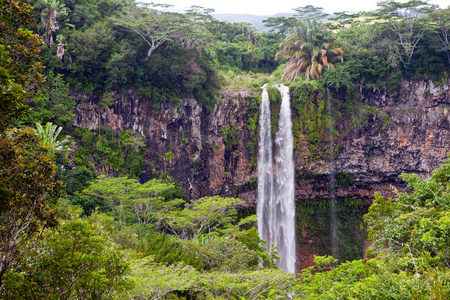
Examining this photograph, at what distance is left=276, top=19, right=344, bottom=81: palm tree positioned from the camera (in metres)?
25.5

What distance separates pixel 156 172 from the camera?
22.5m

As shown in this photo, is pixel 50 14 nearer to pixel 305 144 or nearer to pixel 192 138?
pixel 192 138

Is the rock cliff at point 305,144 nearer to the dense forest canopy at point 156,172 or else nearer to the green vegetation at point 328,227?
the green vegetation at point 328,227

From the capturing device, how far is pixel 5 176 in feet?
17.1

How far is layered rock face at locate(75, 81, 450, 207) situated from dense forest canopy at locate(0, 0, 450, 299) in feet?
2.24

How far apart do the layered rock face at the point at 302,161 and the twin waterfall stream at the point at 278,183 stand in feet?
2.82

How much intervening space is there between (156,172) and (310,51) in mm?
14350

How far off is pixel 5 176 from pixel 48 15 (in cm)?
1772

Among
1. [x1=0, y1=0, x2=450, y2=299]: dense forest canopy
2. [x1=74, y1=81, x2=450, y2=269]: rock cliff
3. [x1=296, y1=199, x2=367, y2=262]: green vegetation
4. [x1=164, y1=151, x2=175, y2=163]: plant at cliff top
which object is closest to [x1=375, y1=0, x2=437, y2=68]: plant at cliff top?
[x1=0, y1=0, x2=450, y2=299]: dense forest canopy

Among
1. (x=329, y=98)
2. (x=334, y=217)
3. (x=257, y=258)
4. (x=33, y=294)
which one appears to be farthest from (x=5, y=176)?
(x=334, y=217)

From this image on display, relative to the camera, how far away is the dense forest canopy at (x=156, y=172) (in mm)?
5562

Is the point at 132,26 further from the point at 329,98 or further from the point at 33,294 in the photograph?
the point at 33,294

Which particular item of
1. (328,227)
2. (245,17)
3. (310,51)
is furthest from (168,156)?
(245,17)

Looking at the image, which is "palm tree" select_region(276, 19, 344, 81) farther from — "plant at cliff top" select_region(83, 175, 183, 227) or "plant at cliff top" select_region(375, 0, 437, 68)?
"plant at cliff top" select_region(83, 175, 183, 227)
